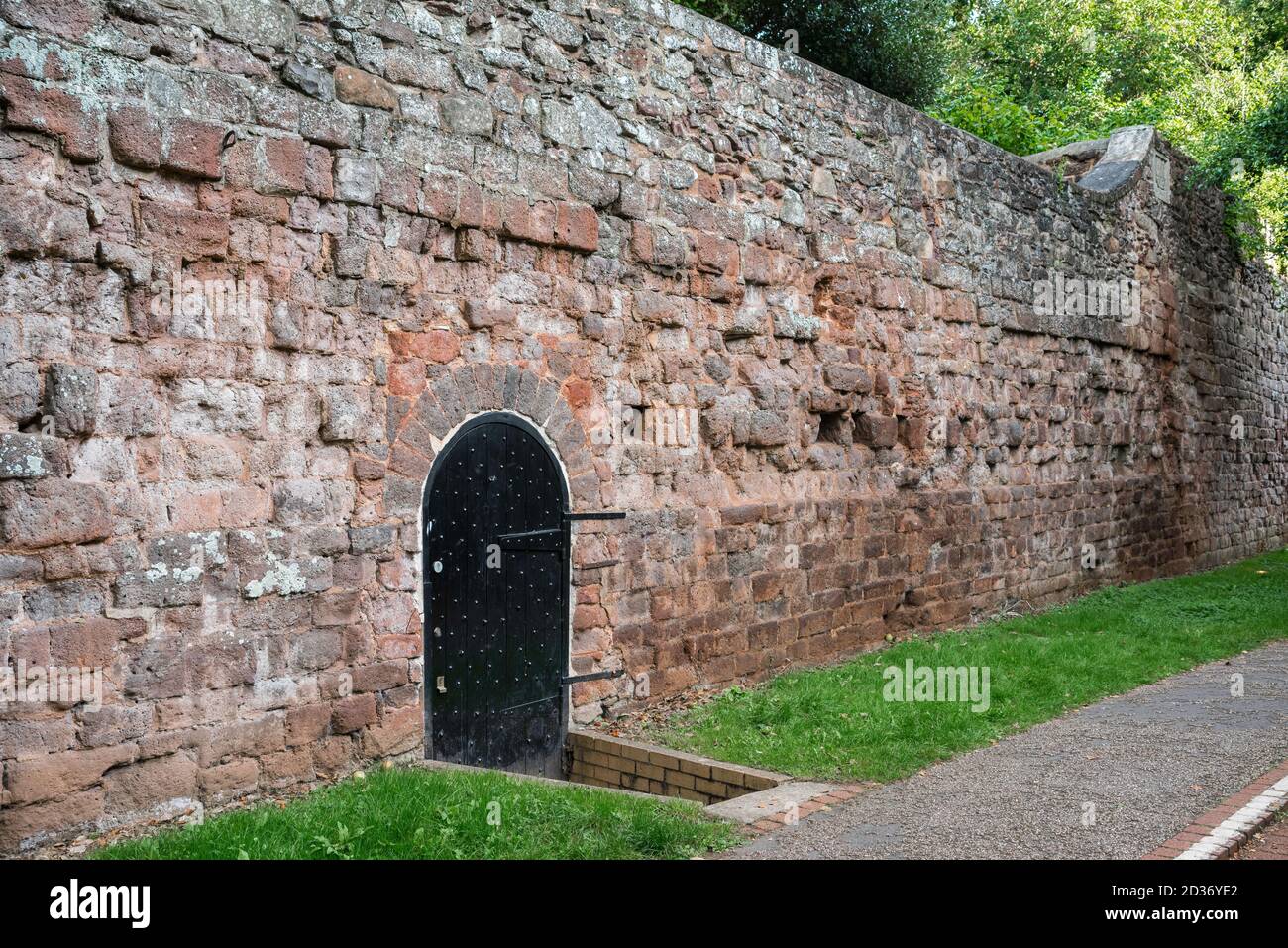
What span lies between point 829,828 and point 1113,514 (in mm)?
9511

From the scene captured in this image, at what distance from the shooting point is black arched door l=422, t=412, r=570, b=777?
6453 mm

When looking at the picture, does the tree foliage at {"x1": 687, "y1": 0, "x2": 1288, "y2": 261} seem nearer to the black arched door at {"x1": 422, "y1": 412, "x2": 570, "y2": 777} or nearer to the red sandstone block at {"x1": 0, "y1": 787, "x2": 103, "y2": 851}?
the black arched door at {"x1": 422, "y1": 412, "x2": 570, "y2": 777}

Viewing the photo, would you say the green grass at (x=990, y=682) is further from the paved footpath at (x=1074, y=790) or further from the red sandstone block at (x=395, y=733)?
the red sandstone block at (x=395, y=733)

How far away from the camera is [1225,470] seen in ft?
55.1

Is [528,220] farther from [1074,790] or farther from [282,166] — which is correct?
[1074,790]

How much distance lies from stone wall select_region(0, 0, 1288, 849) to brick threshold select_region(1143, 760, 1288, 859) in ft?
11.2

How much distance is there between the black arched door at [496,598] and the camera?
645cm

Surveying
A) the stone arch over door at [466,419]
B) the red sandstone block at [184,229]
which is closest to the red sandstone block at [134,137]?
the red sandstone block at [184,229]

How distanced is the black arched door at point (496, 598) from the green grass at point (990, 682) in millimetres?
810

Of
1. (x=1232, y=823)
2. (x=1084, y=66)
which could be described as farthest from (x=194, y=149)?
(x=1084, y=66)

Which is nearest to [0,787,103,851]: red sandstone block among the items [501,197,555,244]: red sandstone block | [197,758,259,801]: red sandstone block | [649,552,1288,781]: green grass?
[197,758,259,801]: red sandstone block

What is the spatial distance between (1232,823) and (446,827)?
137 inches

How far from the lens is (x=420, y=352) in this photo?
6.33 metres
